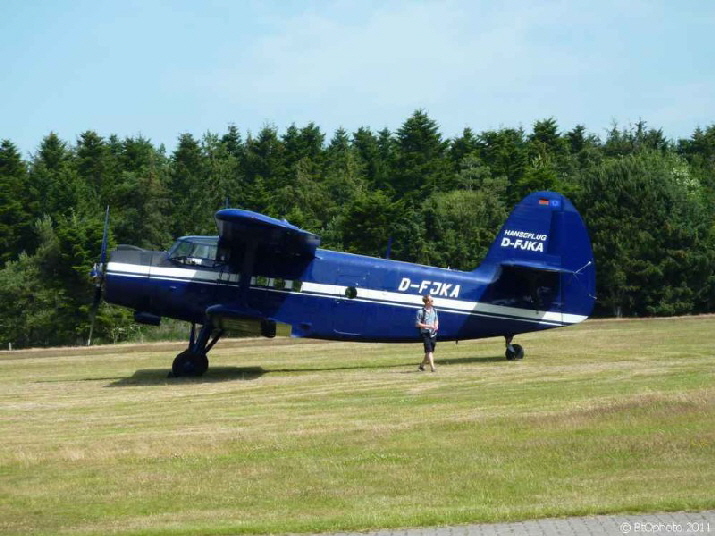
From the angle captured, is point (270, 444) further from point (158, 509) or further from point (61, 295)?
point (61, 295)

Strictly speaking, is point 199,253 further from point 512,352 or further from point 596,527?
point 596,527

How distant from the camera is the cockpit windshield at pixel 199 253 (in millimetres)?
22422

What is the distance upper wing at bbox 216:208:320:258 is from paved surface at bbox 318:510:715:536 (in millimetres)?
11906

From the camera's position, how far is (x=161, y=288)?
22281mm

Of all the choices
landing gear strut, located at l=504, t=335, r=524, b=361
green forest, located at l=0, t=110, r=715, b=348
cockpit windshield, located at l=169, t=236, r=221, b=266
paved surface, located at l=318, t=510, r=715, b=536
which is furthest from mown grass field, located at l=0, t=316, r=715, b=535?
green forest, located at l=0, t=110, r=715, b=348

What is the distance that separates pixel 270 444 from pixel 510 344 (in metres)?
11.5

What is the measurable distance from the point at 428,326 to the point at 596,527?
12.5 metres

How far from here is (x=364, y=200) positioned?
69062mm

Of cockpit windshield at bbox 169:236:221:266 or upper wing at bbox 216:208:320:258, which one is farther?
cockpit windshield at bbox 169:236:221:266

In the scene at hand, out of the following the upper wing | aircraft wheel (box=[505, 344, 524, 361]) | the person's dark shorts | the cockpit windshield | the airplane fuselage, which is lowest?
aircraft wheel (box=[505, 344, 524, 361])

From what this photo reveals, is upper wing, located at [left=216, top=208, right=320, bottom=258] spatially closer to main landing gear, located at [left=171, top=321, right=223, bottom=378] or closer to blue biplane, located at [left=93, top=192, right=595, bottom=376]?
A: blue biplane, located at [left=93, top=192, right=595, bottom=376]

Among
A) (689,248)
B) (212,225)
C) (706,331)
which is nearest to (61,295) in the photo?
(212,225)

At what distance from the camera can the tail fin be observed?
23.2m

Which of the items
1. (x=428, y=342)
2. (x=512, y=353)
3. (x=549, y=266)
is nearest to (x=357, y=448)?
(x=428, y=342)
